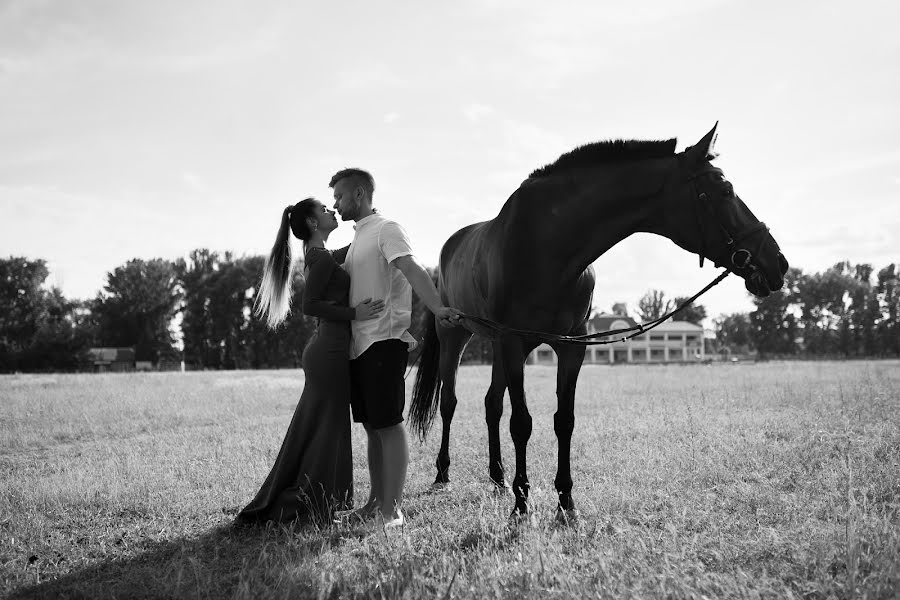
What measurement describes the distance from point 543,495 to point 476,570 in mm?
1681

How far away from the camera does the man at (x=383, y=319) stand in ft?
14.3

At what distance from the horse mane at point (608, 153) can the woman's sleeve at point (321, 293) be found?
72.1 inches

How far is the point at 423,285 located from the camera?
426cm

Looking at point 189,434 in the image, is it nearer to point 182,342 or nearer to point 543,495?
point 543,495

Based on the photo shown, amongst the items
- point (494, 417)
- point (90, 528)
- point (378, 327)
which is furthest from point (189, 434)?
point (378, 327)

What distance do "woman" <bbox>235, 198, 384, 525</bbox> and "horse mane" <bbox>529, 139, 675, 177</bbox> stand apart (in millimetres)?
1783

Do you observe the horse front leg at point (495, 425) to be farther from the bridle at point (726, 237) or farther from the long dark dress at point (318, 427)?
the bridle at point (726, 237)

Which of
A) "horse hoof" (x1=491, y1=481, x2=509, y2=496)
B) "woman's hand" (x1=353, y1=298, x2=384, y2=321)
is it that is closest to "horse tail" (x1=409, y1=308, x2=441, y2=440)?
"horse hoof" (x1=491, y1=481, x2=509, y2=496)

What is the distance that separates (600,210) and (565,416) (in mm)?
1588

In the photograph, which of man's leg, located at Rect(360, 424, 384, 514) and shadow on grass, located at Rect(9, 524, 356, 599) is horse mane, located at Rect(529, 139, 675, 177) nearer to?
man's leg, located at Rect(360, 424, 384, 514)

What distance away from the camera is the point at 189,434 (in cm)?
996

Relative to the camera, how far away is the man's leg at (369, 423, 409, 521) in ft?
14.5

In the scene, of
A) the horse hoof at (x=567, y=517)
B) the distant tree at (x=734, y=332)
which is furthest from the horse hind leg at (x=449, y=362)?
the distant tree at (x=734, y=332)

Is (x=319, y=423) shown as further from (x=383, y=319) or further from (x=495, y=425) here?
(x=495, y=425)
